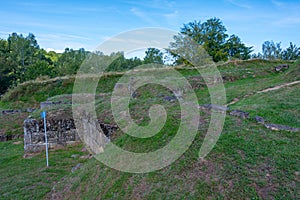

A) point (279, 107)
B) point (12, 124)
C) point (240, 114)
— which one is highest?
point (279, 107)

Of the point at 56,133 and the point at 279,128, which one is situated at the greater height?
the point at 279,128

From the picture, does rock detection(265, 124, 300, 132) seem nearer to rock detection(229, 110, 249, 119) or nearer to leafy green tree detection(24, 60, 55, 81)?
rock detection(229, 110, 249, 119)

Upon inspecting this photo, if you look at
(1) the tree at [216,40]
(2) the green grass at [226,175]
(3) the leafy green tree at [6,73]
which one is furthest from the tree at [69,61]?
(2) the green grass at [226,175]

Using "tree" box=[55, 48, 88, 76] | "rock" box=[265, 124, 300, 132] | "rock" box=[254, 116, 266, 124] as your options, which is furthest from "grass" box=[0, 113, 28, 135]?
"tree" box=[55, 48, 88, 76]

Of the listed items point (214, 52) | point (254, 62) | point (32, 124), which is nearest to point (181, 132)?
point (32, 124)

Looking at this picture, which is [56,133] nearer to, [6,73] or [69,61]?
[6,73]

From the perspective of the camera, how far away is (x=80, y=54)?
111 ft

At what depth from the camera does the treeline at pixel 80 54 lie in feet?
85.4

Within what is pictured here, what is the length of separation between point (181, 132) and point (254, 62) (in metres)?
13.4

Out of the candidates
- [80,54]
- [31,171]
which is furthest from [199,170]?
[80,54]

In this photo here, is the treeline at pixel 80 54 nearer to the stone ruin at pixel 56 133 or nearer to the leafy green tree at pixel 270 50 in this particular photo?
the leafy green tree at pixel 270 50

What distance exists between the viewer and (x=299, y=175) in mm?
3219

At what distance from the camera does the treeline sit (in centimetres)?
2602

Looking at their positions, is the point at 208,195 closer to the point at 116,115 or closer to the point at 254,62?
the point at 116,115
